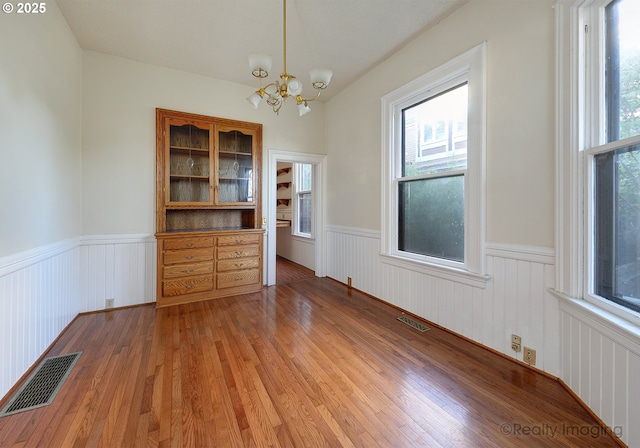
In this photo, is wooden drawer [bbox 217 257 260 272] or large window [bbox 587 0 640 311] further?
wooden drawer [bbox 217 257 260 272]

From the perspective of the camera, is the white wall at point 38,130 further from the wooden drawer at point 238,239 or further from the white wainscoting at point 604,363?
the white wainscoting at point 604,363

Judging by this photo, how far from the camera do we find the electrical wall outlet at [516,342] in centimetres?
200

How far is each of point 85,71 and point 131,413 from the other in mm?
3595

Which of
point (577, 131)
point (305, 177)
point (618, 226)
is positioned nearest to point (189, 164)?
point (305, 177)

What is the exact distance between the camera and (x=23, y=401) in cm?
162

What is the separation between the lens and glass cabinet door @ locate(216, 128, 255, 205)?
12.5 ft

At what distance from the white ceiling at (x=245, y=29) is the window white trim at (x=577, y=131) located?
1085 millimetres

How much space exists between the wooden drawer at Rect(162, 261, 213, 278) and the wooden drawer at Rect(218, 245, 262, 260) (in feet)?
0.60

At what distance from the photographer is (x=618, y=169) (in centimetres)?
145

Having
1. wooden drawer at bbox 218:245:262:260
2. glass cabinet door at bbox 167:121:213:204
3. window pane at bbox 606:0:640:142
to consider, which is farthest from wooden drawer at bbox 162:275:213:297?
window pane at bbox 606:0:640:142

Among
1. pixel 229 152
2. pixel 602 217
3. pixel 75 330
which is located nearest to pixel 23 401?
pixel 75 330

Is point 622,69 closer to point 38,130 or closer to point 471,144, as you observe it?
point 471,144

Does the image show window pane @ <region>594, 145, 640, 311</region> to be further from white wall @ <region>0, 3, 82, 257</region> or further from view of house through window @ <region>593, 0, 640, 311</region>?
white wall @ <region>0, 3, 82, 257</region>

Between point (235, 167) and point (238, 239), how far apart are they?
1.09 meters
